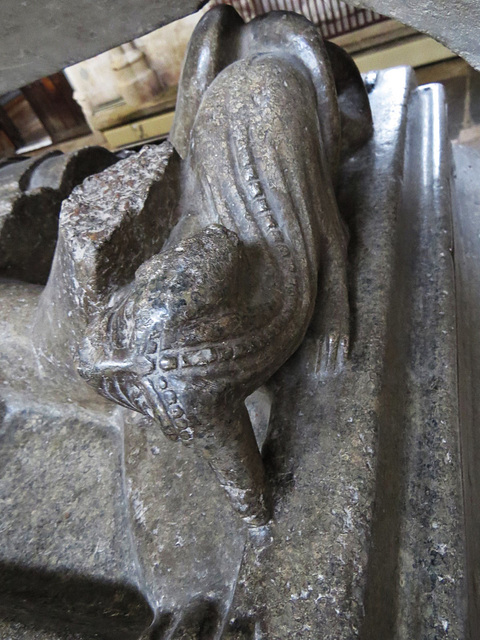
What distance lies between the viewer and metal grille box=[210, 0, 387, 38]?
2.82 m

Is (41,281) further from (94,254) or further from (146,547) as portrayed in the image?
(146,547)

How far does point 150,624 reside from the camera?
2.64ft

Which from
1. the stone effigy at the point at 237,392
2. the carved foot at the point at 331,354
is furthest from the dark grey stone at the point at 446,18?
the carved foot at the point at 331,354

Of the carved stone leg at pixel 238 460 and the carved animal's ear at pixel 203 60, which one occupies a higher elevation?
the carved animal's ear at pixel 203 60

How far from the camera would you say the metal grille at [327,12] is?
111 inches

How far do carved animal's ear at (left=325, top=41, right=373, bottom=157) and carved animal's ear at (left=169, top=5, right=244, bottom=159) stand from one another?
0.96 feet

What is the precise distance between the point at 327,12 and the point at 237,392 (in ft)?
9.21

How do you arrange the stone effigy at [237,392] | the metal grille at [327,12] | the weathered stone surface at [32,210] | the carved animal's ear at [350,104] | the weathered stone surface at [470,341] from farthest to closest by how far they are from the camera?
1. the metal grille at [327,12]
2. the carved animal's ear at [350,104]
3. the weathered stone surface at [32,210]
4. the weathered stone surface at [470,341]
5. the stone effigy at [237,392]

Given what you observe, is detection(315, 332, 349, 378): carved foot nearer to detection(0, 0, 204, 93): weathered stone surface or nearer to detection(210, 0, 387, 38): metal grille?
detection(0, 0, 204, 93): weathered stone surface

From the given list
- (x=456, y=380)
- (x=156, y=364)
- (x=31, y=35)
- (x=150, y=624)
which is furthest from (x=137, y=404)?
(x=31, y=35)

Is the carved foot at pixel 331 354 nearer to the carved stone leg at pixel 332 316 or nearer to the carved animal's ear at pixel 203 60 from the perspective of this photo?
the carved stone leg at pixel 332 316

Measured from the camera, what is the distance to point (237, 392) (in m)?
0.70

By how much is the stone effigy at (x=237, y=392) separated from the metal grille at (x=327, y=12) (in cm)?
196

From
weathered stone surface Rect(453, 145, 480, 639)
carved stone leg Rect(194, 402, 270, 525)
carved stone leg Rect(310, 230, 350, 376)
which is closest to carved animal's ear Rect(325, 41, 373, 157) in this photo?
weathered stone surface Rect(453, 145, 480, 639)
